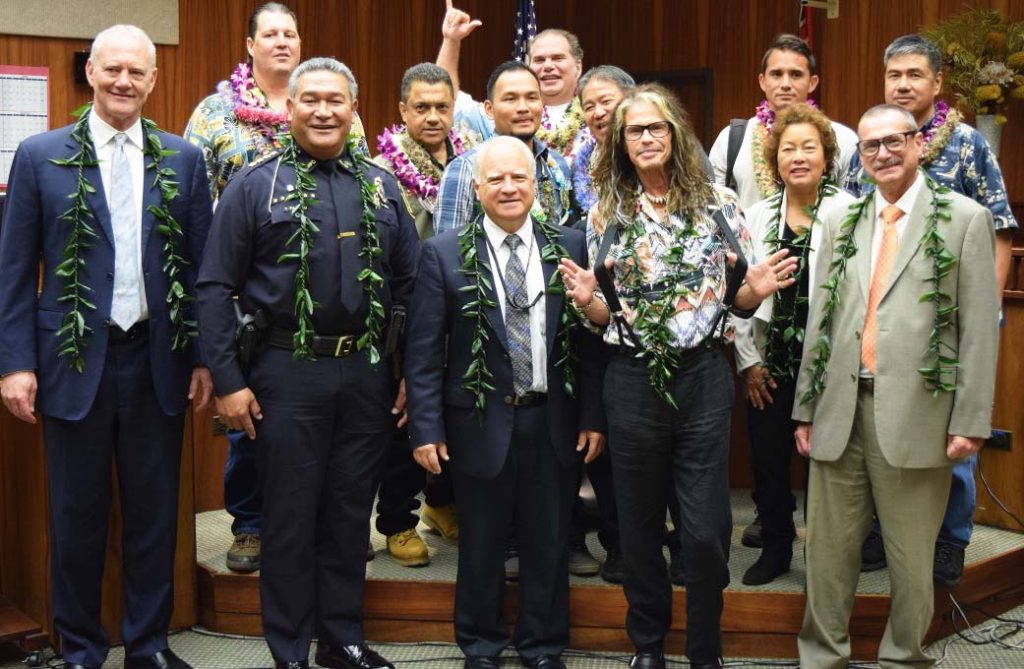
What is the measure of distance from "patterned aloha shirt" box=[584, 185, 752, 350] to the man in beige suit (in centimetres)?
34

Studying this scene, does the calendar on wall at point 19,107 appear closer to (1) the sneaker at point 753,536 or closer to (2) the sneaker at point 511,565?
(2) the sneaker at point 511,565

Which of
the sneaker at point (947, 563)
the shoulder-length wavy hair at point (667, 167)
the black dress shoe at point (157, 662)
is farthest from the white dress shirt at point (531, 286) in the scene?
the sneaker at point (947, 563)

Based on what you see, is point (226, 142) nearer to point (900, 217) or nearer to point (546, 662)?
point (546, 662)

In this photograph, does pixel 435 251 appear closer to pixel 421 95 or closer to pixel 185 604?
pixel 421 95

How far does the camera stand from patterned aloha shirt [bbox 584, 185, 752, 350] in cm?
334

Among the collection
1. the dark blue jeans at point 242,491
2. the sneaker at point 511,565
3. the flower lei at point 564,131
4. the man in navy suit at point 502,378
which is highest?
the flower lei at point 564,131

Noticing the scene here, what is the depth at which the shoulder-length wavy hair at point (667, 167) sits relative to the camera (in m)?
3.36

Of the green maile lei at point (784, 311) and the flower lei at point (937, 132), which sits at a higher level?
the flower lei at point (937, 132)

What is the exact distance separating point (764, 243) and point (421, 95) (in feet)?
4.07

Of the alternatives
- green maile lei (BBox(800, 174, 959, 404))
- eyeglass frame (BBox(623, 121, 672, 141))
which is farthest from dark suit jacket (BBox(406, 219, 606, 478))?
green maile lei (BBox(800, 174, 959, 404))

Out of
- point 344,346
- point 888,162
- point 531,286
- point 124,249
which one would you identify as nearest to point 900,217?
point 888,162

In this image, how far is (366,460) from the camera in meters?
3.54

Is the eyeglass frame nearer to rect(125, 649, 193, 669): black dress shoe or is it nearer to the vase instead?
rect(125, 649, 193, 669): black dress shoe

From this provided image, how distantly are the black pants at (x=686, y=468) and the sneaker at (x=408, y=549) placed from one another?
0.88 meters
